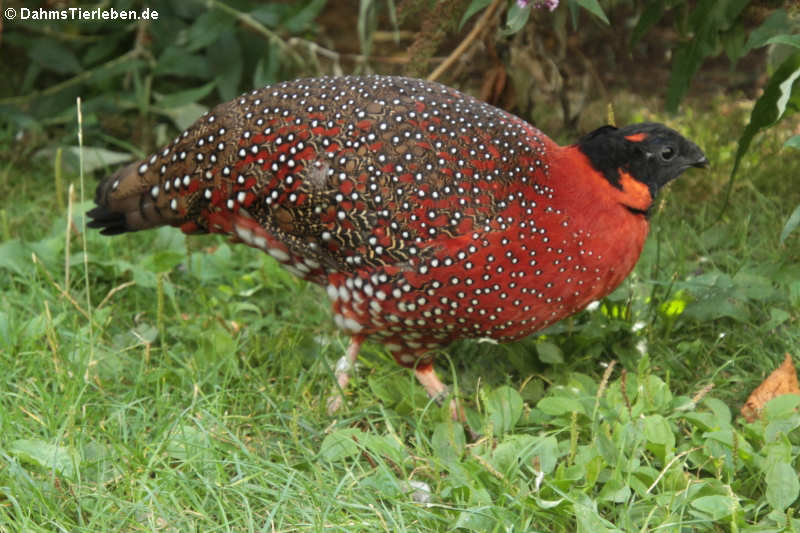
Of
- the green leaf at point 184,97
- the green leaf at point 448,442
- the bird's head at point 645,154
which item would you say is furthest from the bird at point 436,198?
the green leaf at point 184,97

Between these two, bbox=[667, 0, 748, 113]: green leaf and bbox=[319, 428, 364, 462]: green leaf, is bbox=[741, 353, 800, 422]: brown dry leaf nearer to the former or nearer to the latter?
bbox=[319, 428, 364, 462]: green leaf

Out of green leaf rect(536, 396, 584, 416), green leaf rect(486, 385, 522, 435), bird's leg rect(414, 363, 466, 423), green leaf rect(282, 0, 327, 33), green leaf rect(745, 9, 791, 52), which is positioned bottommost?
bird's leg rect(414, 363, 466, 423)

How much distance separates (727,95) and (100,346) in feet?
12.6

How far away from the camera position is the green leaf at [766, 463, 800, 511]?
2283mm

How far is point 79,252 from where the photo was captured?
370 centimetres

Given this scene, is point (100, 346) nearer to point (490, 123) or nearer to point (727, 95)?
point (490, 123)

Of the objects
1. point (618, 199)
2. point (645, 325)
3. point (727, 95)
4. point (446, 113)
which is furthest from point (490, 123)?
point (727, 95)

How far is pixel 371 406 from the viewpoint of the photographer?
295cm

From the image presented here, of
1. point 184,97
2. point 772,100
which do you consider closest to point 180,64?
point 184,97

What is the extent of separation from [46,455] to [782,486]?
183cm

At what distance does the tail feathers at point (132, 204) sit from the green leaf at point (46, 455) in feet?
2.79

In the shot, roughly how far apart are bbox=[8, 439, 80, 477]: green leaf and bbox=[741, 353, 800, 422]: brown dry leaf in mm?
1861

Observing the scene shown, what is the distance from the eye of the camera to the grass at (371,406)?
2322mm

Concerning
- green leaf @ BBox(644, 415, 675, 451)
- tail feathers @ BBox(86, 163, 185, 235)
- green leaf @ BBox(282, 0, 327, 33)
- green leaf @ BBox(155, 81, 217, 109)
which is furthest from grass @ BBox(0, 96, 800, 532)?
green leaf @ BBox(282, 0, 327, 33)
